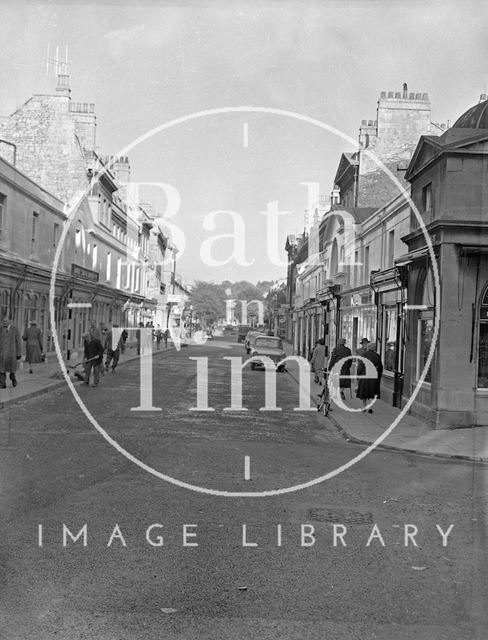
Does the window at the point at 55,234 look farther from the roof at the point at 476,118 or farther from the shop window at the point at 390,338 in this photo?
the roof at the point at 476,118

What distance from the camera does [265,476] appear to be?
28.3ft

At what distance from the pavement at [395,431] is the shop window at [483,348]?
1037 millimetres

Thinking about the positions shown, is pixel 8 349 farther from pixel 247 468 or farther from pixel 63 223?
pixel 63 223

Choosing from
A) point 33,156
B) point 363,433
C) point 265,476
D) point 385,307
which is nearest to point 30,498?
point 265,476

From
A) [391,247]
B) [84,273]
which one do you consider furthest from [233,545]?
[84,273]

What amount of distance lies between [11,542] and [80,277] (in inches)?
1179

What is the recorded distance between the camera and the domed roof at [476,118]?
15.2 metres

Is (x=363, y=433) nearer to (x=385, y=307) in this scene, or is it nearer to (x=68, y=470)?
(x=68, y=470)

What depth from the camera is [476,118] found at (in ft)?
51.3

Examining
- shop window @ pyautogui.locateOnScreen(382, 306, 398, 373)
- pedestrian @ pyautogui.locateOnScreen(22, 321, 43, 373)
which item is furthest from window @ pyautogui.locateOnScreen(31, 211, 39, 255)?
shop window @ pyautogui.locateOnScreen(382, 306, 398, 373)

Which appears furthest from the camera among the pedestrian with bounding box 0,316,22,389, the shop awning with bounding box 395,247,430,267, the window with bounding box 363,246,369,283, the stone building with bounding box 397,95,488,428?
the window with bounding box 363,246,369,283

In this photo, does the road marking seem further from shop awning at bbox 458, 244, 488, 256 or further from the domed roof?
the domed roof

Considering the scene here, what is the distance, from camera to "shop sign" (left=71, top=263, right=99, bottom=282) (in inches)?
1310

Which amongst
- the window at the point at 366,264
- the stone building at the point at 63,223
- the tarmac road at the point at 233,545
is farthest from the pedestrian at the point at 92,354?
the window at the point at 366,264
